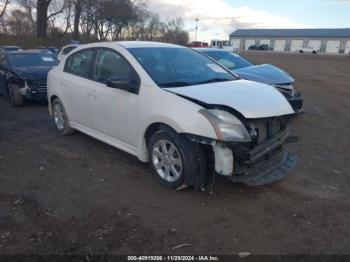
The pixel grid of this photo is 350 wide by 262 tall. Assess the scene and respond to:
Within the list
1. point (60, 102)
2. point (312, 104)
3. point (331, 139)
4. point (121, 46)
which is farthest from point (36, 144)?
point (312, 104)

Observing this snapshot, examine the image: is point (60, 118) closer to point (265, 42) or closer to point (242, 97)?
point (242, 97)

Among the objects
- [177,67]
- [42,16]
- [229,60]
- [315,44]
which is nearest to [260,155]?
[177,67]

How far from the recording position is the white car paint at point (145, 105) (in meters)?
4.08

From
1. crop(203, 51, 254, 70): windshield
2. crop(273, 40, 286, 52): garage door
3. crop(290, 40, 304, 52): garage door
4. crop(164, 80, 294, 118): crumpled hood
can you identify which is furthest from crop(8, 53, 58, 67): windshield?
crop(273, 40, 286, 52): garage door

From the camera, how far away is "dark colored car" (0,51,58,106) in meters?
9.55

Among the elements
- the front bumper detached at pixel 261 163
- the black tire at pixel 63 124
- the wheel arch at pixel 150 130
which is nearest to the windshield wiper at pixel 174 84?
the wheel arch at pixel 150 130

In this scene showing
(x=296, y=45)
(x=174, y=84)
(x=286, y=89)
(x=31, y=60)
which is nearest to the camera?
(x=174, y=84)

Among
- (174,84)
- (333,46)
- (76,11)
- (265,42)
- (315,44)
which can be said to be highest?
(76,11)

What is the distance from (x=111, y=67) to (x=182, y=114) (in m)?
1.72

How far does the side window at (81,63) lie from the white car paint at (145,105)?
10cm

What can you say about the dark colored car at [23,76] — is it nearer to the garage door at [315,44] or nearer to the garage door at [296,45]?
the garage door at [315,44]

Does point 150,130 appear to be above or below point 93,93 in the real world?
below

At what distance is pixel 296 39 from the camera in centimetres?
10300

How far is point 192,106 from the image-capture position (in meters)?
4.06
